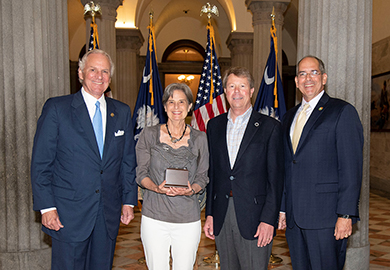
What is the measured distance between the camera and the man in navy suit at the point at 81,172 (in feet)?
8.45

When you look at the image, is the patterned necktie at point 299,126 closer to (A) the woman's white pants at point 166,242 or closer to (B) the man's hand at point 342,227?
(B) the man's hand at point 342,227

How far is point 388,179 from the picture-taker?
35.2 feet

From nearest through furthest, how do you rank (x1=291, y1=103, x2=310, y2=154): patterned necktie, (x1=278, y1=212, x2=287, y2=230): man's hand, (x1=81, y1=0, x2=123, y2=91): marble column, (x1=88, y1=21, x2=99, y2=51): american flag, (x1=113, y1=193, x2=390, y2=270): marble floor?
(x1=291, y1=103, x2=310, y2=154): patterned necktie, (x1=278, y1=212, x2=287, y2=230): man's hand, (x1=113, y1=193, x2=390, y2=270): marble floor, (x1=88, y1=21, x2=99, y2=51): american flag, (x1=81, y1=0, x2=123, y2=91): marble column

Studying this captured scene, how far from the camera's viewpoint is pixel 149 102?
249 inches

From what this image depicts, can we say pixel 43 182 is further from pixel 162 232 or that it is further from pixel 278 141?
pixel 278 141

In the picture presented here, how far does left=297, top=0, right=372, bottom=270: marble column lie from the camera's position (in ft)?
13.6

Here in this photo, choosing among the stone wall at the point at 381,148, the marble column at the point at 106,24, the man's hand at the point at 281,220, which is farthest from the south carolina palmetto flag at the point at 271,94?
the stone wall at the point at 381,148

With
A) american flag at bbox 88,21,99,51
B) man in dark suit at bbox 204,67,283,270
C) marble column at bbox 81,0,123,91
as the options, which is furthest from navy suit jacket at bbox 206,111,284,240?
marble column at bbox 81,0,123,91

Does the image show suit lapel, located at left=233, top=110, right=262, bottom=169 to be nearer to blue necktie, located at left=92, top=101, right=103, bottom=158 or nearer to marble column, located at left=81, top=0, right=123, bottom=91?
blue necktie, located at left=92, top=101, right=103, bottom=158

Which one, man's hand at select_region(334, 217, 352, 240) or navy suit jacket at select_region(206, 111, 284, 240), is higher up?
navy suit jacket at select_region(206, 111, 284, 240)

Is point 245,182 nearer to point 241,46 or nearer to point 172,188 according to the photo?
point 172,188

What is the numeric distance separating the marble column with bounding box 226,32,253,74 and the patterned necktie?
34.1 ft

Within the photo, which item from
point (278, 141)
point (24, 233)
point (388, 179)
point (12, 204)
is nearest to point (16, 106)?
point (12, 204)

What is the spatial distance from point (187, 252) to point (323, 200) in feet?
3.65
